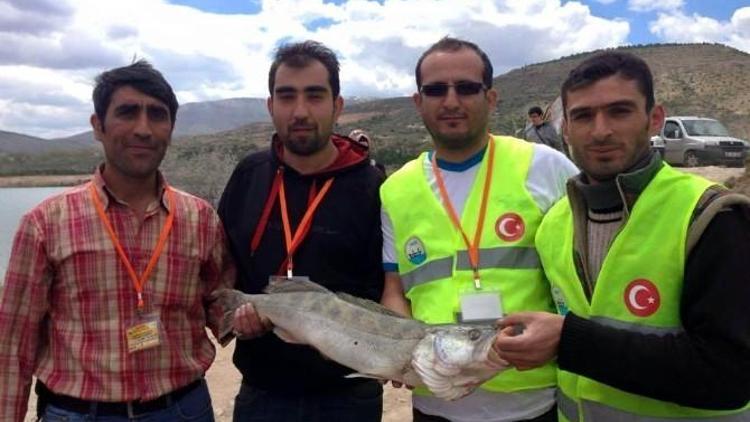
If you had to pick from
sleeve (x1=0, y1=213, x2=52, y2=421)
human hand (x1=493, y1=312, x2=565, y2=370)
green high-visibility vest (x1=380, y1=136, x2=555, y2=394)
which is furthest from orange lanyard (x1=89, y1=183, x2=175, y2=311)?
human hand (x1=493, y1=312, x2=565, y2=370)

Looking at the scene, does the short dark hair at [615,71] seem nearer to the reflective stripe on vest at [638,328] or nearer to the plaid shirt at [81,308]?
the reflective stripe on vest at [638,328]

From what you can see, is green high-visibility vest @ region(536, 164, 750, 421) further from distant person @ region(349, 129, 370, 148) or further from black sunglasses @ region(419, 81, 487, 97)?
distant person @ region(349, 129, 370, 148)

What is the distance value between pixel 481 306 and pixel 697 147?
2580cm

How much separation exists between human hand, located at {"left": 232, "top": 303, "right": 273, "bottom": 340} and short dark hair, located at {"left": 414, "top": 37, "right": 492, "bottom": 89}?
150cm

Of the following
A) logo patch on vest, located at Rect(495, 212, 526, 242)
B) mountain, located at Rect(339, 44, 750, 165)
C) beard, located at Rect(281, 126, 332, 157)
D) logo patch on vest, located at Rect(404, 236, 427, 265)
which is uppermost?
mountain, located at Rect(339, 44, 750, 165)

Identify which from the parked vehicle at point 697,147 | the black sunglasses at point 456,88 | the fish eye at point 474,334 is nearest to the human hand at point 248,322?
the fish eye at point 474,334

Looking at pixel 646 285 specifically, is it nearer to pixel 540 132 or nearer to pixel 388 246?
pixel 388 246

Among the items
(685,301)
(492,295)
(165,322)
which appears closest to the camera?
(685,301)

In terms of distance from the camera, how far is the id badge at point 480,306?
136 inches

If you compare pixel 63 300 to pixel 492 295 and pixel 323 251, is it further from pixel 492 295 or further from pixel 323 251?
pixel 492 295

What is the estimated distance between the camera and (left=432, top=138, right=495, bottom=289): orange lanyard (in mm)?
3582

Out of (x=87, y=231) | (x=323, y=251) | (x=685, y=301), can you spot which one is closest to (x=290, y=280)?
(x=323, y=251)

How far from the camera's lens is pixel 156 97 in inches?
155

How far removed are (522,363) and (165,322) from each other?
194cm
